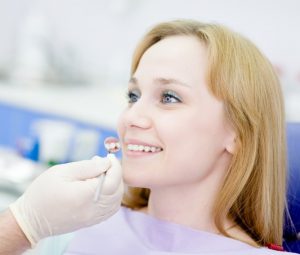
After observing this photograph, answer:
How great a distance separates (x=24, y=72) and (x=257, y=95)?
1915 millimetres

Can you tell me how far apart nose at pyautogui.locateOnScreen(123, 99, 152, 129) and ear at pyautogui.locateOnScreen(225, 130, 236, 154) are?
0.22 meters

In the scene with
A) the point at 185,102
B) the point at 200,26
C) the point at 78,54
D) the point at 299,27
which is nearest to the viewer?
the point at 185,102

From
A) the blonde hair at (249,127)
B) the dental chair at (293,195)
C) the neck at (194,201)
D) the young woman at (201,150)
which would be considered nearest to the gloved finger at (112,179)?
the young woman at (201,150)

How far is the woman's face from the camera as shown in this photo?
116 centimetres

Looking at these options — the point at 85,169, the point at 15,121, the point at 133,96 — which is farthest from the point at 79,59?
the point at 85,169

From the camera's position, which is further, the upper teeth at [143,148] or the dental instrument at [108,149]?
the upper teeth at [143,148]

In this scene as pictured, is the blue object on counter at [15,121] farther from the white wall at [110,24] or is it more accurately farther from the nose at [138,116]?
the nose at [138,116]

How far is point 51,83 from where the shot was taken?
280 cm

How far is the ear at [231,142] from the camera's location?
124cm

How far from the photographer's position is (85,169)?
1054 millimetres

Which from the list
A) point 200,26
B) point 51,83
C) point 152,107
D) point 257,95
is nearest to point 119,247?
point 152,107

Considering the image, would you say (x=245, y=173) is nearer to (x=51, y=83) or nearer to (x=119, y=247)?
(x=119, y=247)

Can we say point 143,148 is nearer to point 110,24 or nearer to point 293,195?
point 293,195

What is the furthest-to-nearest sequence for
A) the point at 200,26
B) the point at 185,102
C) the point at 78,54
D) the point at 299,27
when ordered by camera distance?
1. the point at 78,54
2. the point at 299,27
3. the point at 200,26
4. the point at 185,102
